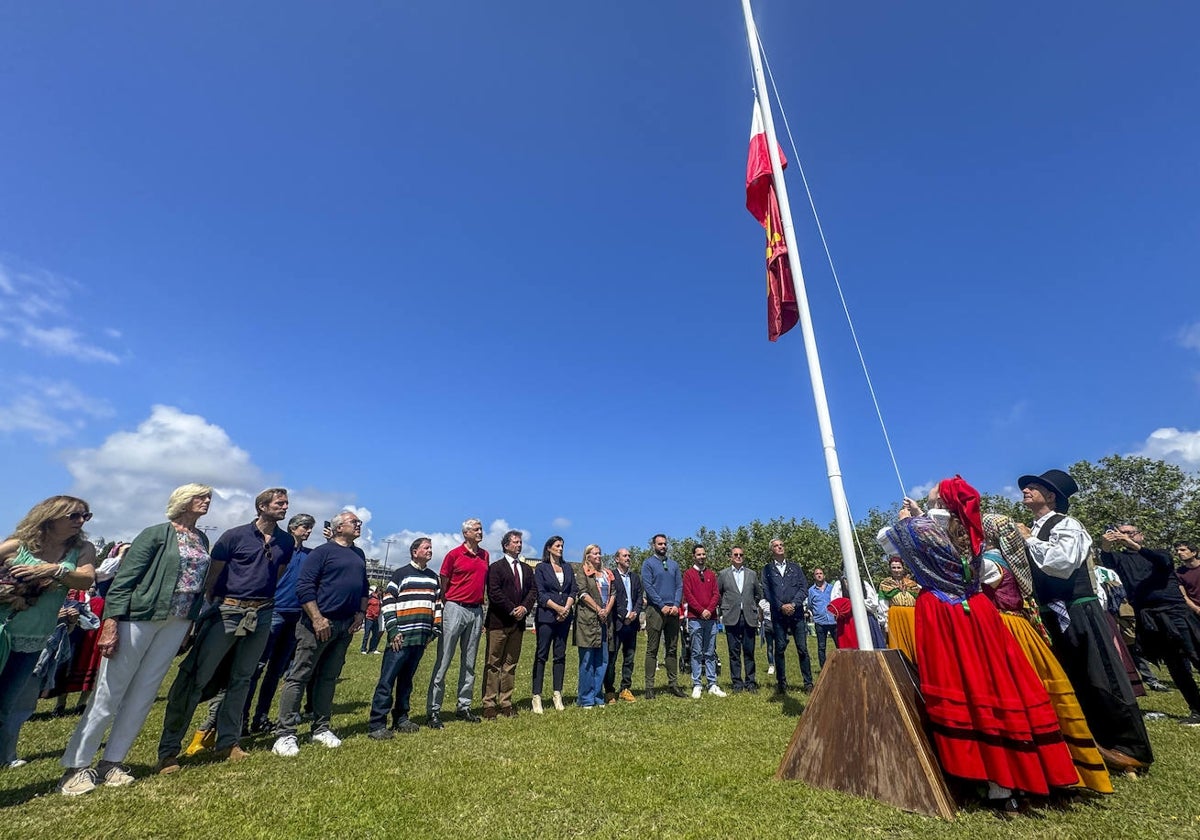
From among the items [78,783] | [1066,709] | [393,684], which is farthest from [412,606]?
[1066,709]

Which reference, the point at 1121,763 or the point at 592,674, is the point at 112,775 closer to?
the point at 592,674

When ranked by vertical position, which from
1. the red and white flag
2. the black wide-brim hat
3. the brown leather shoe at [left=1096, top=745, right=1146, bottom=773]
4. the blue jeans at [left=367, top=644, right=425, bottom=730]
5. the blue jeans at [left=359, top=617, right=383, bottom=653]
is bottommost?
the brown leather shoe at [left=1096, top=745, right=1146, bottom=773]

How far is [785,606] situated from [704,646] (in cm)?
158

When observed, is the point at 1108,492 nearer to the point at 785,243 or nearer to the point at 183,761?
the point at 785,243

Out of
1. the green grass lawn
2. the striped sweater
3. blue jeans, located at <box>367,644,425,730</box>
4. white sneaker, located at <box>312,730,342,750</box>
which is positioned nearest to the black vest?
the green grass lawn

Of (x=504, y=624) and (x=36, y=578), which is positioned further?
(x=504, y=624)

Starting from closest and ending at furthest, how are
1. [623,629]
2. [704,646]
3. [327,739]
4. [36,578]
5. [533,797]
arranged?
[533,797] → [36,578] → [327,739] → [623,629] → [704,646]

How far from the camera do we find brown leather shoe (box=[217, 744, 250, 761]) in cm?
485

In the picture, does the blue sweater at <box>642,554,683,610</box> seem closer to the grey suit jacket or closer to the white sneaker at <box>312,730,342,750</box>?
the grey suit jacket

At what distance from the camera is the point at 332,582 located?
5.71 meters

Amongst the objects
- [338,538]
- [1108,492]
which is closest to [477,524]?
[338,538]

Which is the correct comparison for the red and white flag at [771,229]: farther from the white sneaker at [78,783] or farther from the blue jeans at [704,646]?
the white sneaker at [78,783]

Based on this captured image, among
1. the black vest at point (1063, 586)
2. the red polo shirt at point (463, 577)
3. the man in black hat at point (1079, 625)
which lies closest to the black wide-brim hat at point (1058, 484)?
the man in black hat at point (1079, 625)

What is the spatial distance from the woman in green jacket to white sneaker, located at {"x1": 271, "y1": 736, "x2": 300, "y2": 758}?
1118 millimetres
